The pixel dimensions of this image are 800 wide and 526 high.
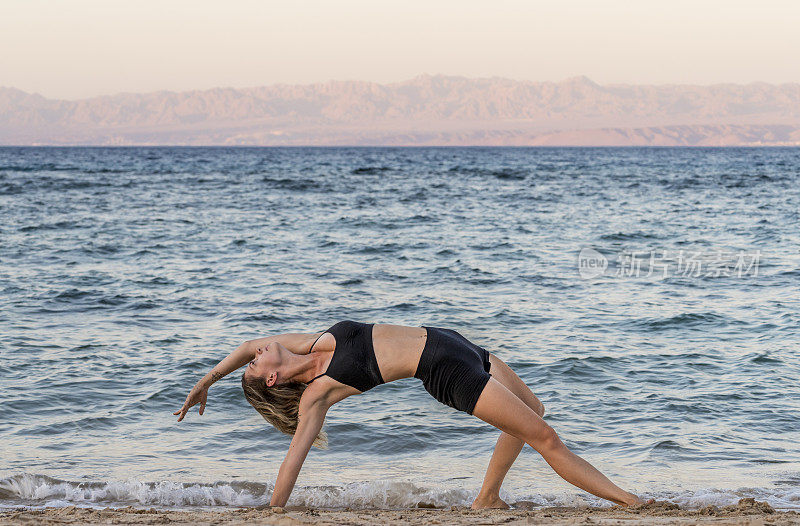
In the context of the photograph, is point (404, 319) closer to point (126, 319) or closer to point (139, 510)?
point (126, 319)

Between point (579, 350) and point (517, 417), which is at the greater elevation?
point (517, 417)

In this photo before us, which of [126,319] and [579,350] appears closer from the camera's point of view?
[579,350]

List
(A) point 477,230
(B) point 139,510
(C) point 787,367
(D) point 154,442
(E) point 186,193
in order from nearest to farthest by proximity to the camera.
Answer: (B) point 139,510, (D) point 154,442, (C) point 787,367, (A) point 477,230, (E) point 186,193

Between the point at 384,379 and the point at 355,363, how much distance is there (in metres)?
0.20

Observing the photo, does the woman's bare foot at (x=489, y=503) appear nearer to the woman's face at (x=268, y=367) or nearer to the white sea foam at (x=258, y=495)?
the white sea foam at (x=258, y=495)

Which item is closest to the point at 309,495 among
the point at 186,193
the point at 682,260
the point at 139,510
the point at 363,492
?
the point at 363,492

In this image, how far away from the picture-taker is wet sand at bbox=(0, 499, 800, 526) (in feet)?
14.2

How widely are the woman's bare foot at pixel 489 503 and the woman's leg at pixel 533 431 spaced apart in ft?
2.75

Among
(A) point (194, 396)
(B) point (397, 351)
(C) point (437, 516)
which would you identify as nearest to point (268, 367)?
(A) point (194, 396)

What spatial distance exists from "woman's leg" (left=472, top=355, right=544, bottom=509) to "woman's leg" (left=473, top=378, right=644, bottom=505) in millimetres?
267

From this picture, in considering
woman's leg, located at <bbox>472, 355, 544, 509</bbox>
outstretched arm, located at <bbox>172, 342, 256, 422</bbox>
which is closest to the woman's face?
outstretched arm, located at <bbox>172, 342, 256, 422</bbox>

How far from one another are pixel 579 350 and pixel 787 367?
220 centimetres

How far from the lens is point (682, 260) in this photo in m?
16.7

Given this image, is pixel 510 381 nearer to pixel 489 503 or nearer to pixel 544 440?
pixel 544 440
